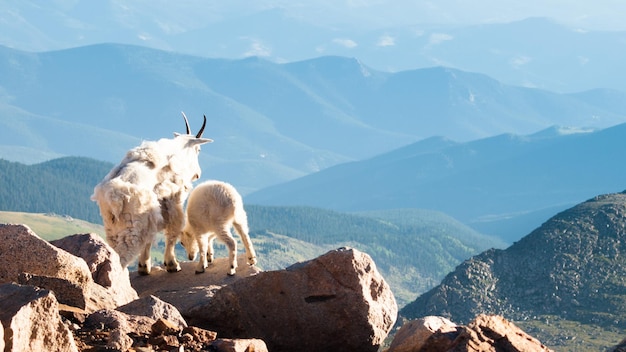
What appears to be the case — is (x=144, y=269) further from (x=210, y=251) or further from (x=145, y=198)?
(x=145, y=198)

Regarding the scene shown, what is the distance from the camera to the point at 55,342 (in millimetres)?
12461

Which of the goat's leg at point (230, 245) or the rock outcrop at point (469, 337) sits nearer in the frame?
the rock outcrop at point (469, 337)

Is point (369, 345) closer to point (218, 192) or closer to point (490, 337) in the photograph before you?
point (490, 337)

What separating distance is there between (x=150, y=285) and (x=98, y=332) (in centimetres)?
955

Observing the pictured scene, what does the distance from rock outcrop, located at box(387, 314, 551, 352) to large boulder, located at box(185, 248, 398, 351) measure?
1.43 metres

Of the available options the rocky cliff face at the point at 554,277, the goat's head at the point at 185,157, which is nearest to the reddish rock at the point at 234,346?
the goat's head at the point at 185,157

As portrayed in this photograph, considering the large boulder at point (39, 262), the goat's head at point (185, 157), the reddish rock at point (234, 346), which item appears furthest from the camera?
the goat's head at point (185, 157)

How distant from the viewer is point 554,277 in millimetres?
92375

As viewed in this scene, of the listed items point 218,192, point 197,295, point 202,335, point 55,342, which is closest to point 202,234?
point 218,192

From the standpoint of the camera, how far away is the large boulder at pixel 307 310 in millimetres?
17922

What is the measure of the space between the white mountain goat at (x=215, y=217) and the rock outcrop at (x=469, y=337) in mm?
7326

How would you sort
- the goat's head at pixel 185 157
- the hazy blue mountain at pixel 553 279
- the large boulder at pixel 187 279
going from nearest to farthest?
1. the large boulder at pixel 187 279
2. the goat's head at pixel 185 157
3. the hazy blue mountain at pixel 553 279

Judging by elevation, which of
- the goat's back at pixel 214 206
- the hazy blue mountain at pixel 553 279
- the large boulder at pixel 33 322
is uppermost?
the goat's back at pixel 214 206

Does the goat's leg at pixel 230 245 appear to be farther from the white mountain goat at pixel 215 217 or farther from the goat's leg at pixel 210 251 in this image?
the goat's leg at pixel 210 251
